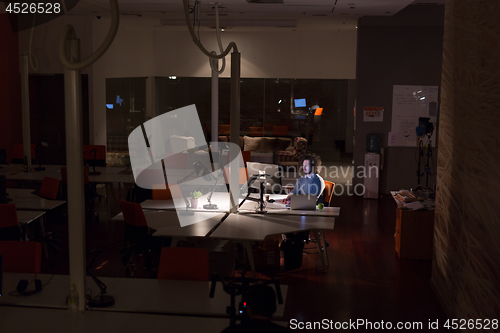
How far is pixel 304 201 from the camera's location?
6312 millimetres

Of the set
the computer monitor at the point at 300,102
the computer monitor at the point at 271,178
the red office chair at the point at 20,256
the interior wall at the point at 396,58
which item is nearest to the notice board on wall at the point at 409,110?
the interior wall at the point at 396,58

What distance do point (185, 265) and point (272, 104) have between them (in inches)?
371

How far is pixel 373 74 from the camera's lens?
33.5 feet

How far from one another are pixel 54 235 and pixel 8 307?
3605 mm

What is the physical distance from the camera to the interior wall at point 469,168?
3.81m

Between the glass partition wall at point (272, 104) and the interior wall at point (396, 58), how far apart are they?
2.56 metres

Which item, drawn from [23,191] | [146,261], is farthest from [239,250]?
[23,191]

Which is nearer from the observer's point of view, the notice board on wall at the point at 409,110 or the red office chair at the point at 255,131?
the notice board on wall at the point at 409,110

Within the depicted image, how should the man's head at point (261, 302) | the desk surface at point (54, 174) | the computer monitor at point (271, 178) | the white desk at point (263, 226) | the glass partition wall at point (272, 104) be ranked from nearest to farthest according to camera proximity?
the man's head at point (261, 302) < the white desk at point (263, 226) < the computer monitor at point (271, 178) < the desk surface at point (54, 174) < the glass partition wall at point (272, 104)

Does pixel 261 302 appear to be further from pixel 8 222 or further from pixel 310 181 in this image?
pixel 310 181

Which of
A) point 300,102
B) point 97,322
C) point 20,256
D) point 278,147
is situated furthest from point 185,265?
point 300,102

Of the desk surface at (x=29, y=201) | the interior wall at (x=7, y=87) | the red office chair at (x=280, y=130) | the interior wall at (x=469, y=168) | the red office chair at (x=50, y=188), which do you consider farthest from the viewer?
the red office chair at (x=280, y=130)

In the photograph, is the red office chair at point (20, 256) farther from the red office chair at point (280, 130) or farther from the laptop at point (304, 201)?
the red office chair at point (280, 130)

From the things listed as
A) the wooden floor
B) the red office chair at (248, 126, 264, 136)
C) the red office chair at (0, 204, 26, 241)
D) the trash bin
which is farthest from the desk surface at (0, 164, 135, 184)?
the red office chair at (248, 126, 264, 136)
